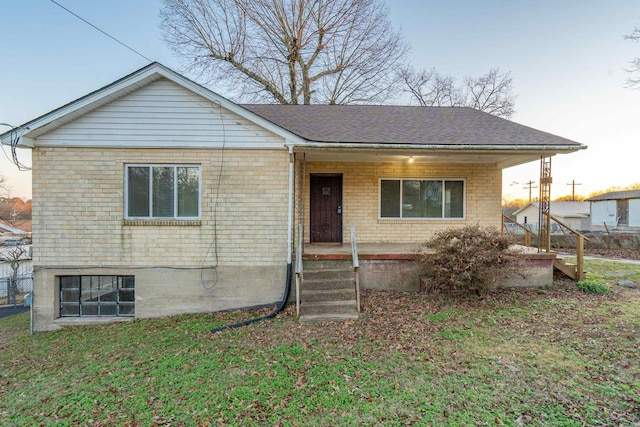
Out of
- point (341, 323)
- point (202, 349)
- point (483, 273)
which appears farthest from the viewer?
point (483, 273)

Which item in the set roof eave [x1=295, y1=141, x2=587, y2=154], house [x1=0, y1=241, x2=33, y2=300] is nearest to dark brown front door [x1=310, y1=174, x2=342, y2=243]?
roof eave [x1=295, y1=141, x2=587, y2=154]

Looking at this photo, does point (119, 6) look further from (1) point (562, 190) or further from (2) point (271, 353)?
(1) point (562, 190)

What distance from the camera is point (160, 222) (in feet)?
21.0

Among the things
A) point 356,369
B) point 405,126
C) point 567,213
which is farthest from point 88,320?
point 567,213

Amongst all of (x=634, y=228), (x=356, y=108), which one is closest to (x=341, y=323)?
(x=356, y=108)

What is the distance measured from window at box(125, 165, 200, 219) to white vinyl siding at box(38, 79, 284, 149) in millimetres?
575

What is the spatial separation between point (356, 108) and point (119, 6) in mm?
9020

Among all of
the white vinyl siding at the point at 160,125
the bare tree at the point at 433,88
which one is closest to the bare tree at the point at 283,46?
the bare tree at the point at 433,88

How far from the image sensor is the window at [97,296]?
6.54m

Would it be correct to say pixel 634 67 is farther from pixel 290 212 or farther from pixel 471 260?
pixel 290 212

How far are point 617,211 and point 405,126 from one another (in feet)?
107

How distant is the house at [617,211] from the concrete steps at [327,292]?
29.9 m

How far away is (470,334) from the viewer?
4.75 metres

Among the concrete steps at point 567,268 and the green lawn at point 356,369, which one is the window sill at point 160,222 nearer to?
the green lawn at point 356,369
